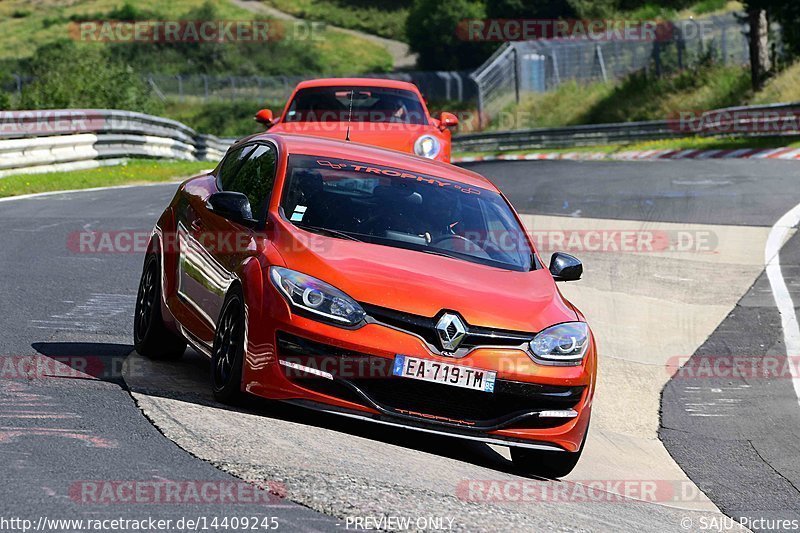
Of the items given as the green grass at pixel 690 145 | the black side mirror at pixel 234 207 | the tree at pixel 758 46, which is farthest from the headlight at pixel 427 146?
the tree at pixel 758 46

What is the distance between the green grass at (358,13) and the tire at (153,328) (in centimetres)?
9802

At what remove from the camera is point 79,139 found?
80.1 feet

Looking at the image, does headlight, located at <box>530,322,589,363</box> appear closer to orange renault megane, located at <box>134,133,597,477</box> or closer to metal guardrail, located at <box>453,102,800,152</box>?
orange renault megane, located at <box>134,133,597,477</box>

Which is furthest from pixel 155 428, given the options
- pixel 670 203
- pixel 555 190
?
pixel 555 190

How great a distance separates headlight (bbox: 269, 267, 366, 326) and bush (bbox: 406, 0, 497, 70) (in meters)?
77.4

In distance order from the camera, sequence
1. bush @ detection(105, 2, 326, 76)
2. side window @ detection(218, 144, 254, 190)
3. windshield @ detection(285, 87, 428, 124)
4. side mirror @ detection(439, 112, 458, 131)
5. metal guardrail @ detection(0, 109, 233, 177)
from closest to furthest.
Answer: side window @ detection(218, 144, 254, 190) < windshield @ detection(285, 87, 428, 124) < side mirror @ detection(439, 112, 458, 131) < metal guardrail @ detection(0, 109, 233, 177) < bush @ detection(105, 2, 326, 76)

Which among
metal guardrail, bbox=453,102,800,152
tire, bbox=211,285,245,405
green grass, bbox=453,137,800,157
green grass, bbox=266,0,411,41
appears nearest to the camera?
tire, bbox=211,285,245,405

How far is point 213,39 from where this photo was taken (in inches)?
3703

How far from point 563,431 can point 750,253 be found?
27.2 feet

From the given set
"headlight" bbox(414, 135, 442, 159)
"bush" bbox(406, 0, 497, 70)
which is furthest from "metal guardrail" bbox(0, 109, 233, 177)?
"bush" bbox(406, 0, 497, 70)

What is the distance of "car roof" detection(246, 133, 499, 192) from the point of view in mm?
7980

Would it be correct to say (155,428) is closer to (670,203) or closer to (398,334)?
(398,334)

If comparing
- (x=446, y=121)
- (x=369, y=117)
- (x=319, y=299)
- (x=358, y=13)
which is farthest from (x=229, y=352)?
(x=358, y=13)

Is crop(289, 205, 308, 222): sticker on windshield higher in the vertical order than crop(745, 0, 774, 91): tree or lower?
higher
